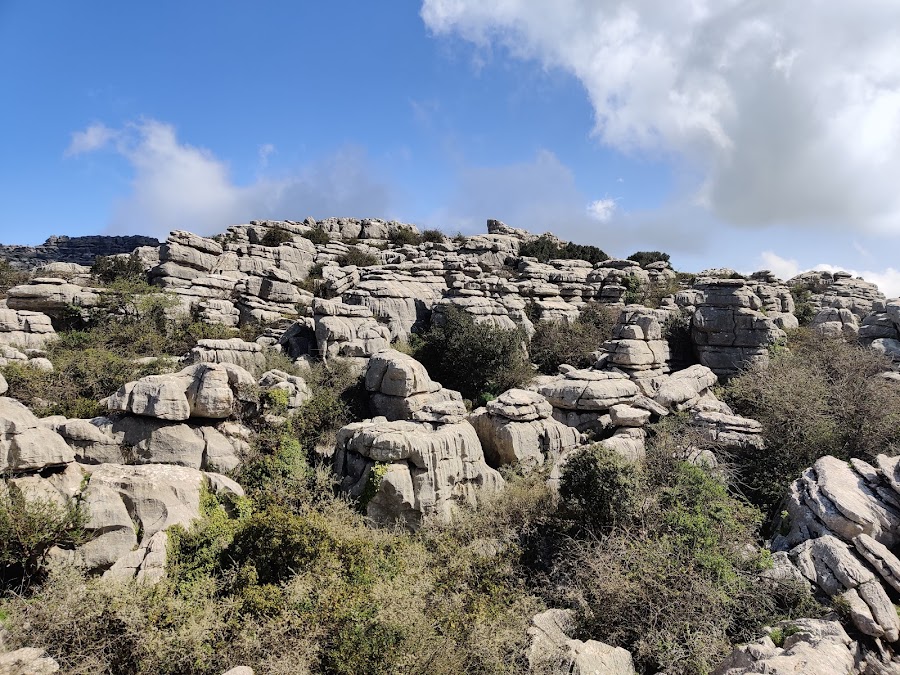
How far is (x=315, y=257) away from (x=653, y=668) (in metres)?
34.1

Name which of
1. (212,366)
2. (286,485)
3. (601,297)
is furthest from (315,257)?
(286,485)

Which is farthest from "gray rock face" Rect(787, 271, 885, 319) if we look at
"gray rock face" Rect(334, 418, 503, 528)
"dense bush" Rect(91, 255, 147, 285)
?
"dense bush" Rect(91, 255, 147, 285)

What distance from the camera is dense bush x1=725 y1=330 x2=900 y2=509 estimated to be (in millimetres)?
11438

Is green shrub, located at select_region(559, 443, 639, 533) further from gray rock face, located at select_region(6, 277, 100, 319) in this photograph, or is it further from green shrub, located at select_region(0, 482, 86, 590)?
gray rock face, located at select_region(6, 277, 100, 319)

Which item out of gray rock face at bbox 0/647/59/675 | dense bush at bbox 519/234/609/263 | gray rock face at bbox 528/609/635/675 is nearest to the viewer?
gray rock face at bbox 0/647/59/675

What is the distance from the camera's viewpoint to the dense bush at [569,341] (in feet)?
71.1

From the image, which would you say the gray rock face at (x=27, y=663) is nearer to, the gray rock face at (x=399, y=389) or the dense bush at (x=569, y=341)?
the gray rock face at (x=399, y=389)

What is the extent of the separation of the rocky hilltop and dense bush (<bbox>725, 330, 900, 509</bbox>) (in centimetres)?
Result: 9

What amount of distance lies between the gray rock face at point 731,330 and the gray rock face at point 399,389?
1392cm

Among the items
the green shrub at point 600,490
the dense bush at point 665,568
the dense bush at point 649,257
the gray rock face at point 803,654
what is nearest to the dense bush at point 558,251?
the dense bush at point 649,257

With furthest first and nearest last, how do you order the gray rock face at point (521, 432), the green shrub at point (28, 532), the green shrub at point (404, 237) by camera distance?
the green shrub at point (404, 237) < the gray rock face at point (521, 432) < the green shrub at point (28, 532)

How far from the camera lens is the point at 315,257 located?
35.6m

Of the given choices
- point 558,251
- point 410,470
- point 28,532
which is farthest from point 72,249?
point 410,470

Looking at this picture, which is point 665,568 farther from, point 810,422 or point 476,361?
point 476,361
